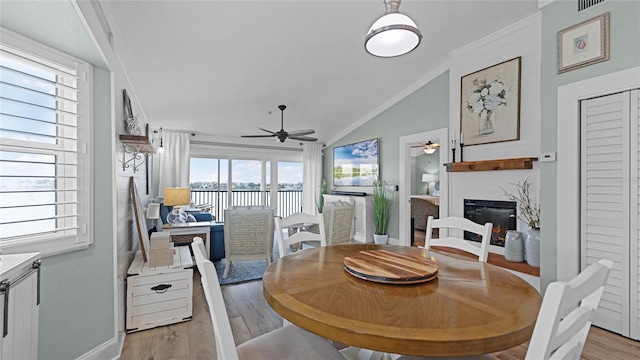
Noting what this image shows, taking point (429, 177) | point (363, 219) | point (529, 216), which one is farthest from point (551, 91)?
point (429, 177)

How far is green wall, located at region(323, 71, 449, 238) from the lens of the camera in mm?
4328

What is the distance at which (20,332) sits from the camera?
1.17 meters

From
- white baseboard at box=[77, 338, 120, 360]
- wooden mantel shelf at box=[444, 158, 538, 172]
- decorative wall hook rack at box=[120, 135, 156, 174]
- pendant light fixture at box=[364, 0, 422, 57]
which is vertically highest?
pendant light fixture at box=[364, 0, 422, 57]

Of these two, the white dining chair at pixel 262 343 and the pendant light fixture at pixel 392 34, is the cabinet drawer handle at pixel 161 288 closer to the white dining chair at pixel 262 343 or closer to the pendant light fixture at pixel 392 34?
the white dining chair at pixel 262 343

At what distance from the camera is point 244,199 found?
7066 mm

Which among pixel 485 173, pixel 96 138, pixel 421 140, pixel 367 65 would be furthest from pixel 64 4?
pixel 421 140

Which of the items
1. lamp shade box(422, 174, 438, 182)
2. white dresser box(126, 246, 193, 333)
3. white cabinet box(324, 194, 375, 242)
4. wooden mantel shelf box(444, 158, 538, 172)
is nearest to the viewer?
white dresser box(126, 246, 193, 333)

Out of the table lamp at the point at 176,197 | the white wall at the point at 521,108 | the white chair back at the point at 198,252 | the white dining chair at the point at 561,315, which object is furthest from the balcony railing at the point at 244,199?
the white dining chair at the point at 561,315

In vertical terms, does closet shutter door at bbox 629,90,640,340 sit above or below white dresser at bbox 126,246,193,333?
above

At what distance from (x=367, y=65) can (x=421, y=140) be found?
1522 mm

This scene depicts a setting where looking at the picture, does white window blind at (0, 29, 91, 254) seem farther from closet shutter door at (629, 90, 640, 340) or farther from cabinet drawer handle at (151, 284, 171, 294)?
closet shutter door at (629, 90, 640, 340)

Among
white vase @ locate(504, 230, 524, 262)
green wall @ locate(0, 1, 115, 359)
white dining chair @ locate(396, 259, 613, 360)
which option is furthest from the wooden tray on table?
white vase @ locate(504, 230, 524, 262)

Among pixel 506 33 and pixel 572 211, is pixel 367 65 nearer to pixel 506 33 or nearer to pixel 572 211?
pixel 506 33

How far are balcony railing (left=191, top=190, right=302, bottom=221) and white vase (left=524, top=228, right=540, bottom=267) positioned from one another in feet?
17.9
